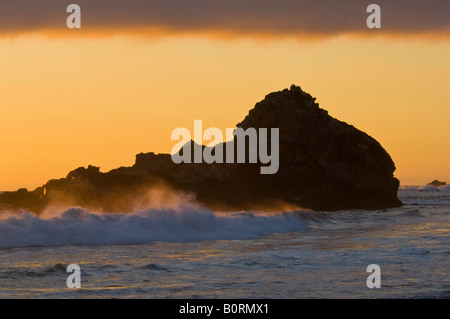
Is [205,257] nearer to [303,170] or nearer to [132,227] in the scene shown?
[132,227]

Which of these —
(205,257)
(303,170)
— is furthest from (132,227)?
(303,170)

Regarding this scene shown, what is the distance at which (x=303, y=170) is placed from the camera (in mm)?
89750

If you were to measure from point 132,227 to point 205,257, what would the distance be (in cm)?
1179

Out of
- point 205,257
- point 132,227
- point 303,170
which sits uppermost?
point 303,170

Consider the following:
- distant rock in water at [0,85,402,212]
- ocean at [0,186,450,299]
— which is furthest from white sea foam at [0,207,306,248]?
distant rock in water at [0,85,402,212]

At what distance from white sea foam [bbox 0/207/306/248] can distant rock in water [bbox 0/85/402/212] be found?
99.2 feet

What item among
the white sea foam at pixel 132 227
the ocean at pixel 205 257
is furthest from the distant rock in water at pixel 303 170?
the ocean at pixel 205 257

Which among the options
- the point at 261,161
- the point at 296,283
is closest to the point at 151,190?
the point at 261,161

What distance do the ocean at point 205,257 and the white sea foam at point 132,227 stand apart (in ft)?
0.19

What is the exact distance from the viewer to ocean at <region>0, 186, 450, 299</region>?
2170cm

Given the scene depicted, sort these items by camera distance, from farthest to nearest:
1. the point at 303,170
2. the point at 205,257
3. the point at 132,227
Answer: the point at 303,170 < the point at 132,227 < the point at 205,257

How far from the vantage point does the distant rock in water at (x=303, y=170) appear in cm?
8581

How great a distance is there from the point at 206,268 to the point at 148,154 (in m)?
76.1
